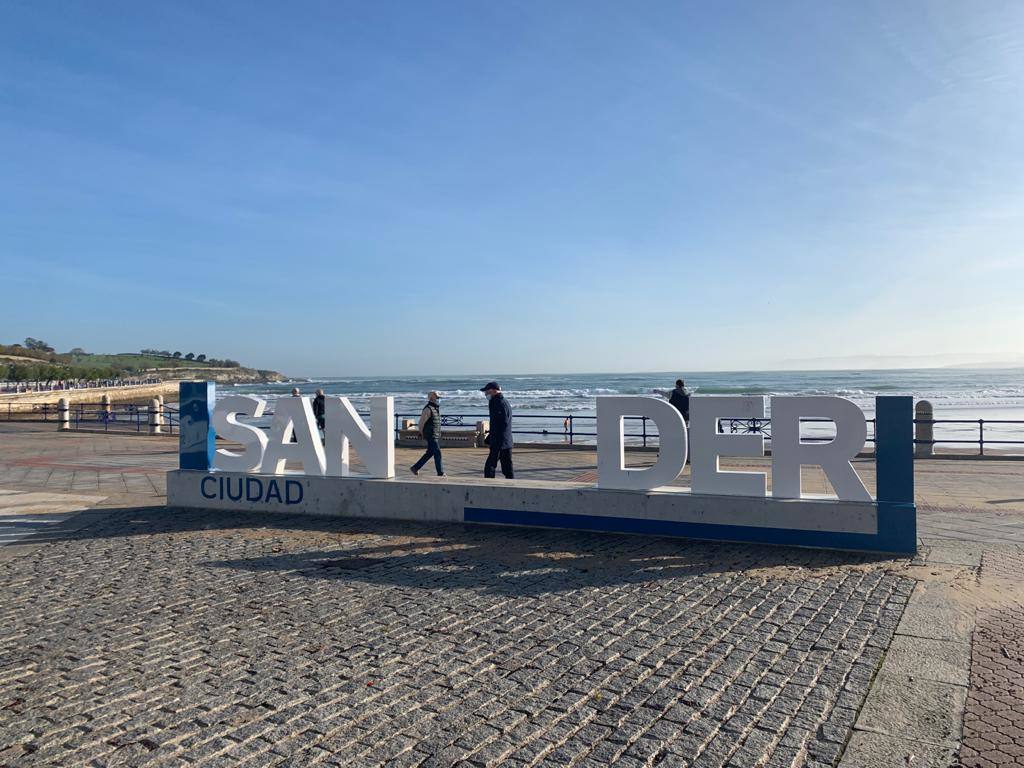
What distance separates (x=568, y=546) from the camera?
811 cm

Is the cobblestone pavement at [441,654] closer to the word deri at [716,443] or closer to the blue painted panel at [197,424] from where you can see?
the word deri at [716,443]

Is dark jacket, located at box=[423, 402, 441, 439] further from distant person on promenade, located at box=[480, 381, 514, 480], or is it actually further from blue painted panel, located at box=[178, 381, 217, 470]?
blue painted panel, located at box=[178, 381, 217, 470]

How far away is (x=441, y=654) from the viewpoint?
15.9ft

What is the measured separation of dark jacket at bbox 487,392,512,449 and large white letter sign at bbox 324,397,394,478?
155cm

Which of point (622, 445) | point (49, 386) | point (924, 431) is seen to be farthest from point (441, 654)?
point (49, 386)

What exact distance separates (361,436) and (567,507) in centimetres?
307

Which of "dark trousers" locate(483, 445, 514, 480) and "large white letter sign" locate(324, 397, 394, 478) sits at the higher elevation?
"large white letter sign" locate(324, 397, 394, 478)

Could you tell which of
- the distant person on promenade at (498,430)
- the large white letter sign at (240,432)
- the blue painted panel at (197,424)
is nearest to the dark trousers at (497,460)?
the distant person on promenade at (498,430)

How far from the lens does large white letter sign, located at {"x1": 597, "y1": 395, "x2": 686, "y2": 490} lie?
8.52m

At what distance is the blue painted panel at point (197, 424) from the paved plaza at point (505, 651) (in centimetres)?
219

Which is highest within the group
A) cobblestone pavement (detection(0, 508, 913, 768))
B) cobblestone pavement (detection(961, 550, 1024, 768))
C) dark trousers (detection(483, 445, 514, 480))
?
dark trousers (detection(483, 445, 514, 480))

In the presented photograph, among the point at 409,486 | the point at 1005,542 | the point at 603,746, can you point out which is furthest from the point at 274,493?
the point at 1005,542

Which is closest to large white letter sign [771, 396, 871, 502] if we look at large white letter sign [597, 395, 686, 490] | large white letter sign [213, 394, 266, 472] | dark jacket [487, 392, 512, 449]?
large white letter sign [597, 395, 686, 490]

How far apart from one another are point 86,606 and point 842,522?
7.05 m
